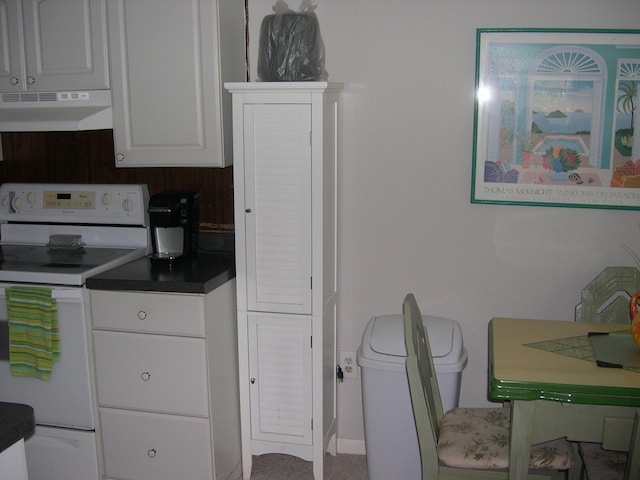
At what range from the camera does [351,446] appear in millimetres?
3084

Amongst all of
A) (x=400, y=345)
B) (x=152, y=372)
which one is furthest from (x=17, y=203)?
(x=400, y=345)

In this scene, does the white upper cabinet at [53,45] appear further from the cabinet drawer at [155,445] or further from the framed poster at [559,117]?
the framed poster at [559,117]

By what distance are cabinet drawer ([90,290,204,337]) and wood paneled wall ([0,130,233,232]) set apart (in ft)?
2.00

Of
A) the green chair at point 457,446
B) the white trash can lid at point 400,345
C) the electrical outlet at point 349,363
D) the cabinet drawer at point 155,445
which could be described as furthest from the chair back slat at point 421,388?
the cabinet drawer at point 155,445

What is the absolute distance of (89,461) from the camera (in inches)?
106

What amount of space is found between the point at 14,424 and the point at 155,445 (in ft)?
4.58

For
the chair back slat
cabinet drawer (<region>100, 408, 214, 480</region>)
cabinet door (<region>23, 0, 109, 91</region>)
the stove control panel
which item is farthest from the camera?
the stove control panel

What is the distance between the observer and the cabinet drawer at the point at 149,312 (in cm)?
251

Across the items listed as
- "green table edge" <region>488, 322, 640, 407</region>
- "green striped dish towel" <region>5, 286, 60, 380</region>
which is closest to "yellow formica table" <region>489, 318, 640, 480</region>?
"green table edge" <region>488, 322, 640, 407</region>

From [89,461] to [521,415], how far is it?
174 centimetres

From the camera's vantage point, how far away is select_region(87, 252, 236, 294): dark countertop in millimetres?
2496

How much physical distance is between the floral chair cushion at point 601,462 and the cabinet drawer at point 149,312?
4.69 feet

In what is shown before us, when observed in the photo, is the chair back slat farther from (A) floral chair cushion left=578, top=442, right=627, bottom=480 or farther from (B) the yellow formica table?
(A) floral chair cushion left=578, top=442, right=627, bottom=480

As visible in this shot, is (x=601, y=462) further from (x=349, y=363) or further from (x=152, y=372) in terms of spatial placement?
(x=152, y=372)
